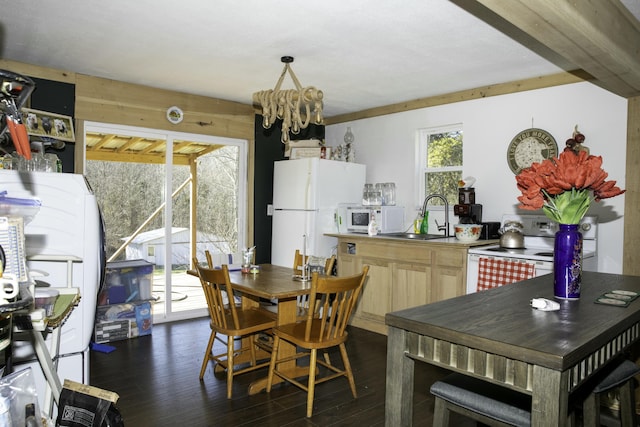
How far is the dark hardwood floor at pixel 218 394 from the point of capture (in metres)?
2.55

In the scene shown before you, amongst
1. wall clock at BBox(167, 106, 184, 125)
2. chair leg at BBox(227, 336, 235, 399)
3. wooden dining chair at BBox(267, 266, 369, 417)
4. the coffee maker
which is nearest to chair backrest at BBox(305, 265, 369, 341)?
wooden dining chair at BBox(267, 266, 369, 417)

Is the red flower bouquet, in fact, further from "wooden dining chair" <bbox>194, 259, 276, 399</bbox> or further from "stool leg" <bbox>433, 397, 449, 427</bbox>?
"wooden dining chair" <bbox>194, 259, 276, 399</bbox>

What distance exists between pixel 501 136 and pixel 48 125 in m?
3.91

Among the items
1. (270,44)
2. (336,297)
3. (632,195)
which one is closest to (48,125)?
(270,44)

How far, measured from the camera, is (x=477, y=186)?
14.3 ft

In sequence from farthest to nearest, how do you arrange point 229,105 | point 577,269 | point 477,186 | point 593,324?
1. point 229,105
2. point 477,186
3. point 577,269
4. point 593,324

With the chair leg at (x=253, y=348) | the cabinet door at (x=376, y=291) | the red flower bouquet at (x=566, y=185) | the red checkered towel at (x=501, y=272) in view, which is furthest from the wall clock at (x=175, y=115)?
the red flower bouquet at (x=566, y=185)

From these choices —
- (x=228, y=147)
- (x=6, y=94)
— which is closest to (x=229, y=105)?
(x=228, y=147)

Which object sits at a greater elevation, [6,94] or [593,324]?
[6,94]

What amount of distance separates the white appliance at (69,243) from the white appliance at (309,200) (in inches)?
107

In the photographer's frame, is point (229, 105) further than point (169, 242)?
Yes

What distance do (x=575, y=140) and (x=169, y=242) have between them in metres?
3.82

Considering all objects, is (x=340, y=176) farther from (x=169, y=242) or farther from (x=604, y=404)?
(x=604, y=404)

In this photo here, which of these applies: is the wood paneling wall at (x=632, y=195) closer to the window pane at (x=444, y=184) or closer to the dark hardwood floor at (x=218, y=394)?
the window pane at (x=444, y=184)
